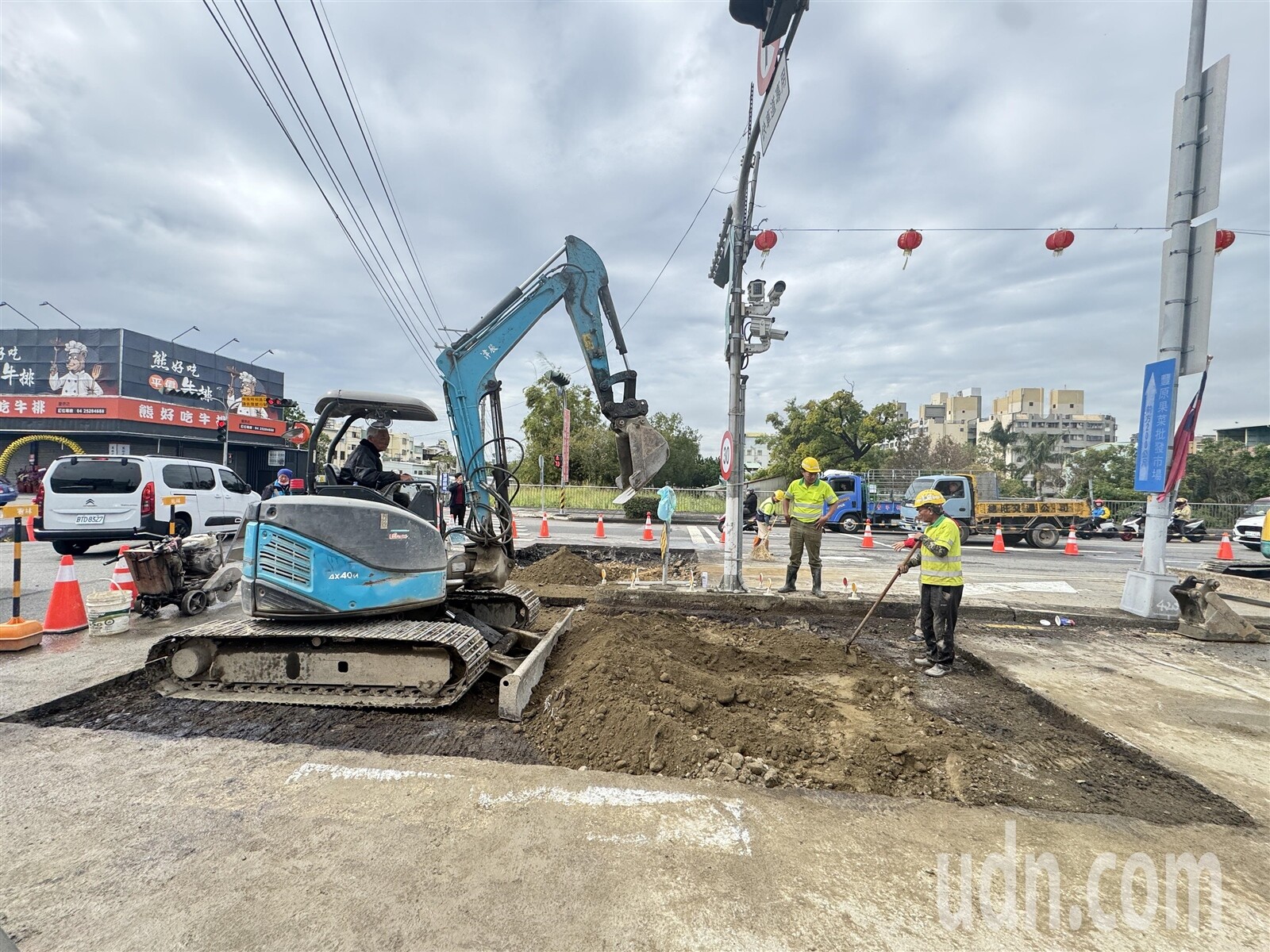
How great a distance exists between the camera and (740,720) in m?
3.85

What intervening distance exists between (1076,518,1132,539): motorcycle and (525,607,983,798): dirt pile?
22.1 metres

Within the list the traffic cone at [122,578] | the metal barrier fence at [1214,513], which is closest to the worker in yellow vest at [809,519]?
the traffic cone at [122,578]

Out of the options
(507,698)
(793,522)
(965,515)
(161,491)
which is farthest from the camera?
(965,515)

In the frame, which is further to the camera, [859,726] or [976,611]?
[976,611]

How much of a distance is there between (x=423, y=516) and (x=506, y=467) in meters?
1.10

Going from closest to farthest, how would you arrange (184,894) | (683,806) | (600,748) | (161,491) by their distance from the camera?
(184,894)
(683,806)
(600,748)
(161,491)

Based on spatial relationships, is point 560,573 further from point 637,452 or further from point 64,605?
point 64,605

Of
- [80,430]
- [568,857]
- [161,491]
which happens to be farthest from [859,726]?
[80,430]

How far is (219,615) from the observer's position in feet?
21.5

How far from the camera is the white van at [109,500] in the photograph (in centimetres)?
967

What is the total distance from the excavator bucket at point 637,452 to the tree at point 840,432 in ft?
105

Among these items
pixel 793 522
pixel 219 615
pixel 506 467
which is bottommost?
pixel 219 615

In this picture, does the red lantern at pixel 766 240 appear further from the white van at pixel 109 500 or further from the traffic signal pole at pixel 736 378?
the white van at pixel 109 500

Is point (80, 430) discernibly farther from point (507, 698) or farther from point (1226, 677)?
point (1226, 677)
